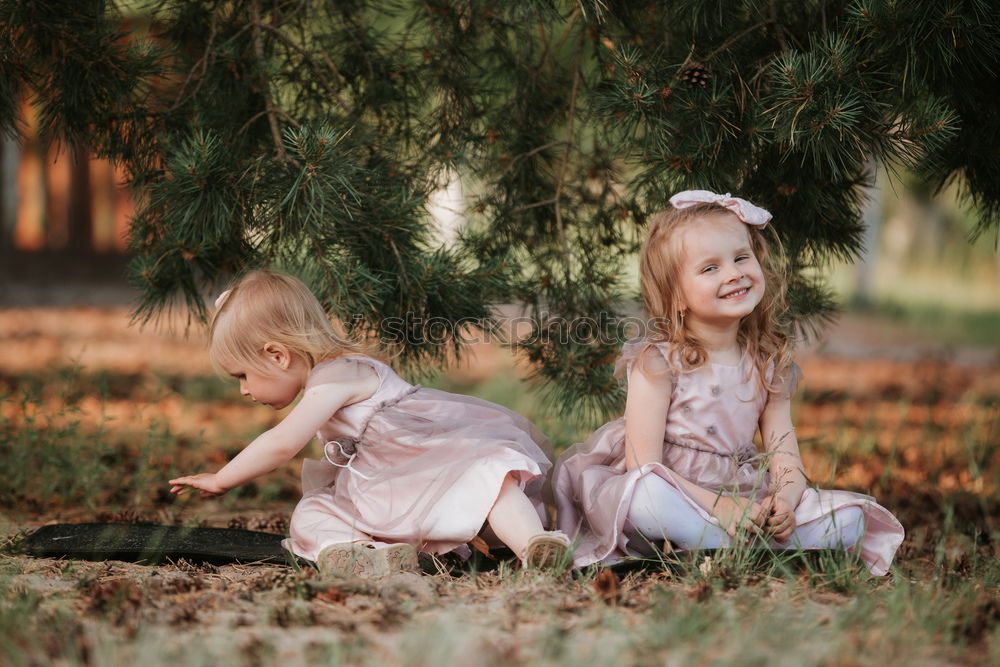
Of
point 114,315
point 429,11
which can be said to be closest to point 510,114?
point 429,11

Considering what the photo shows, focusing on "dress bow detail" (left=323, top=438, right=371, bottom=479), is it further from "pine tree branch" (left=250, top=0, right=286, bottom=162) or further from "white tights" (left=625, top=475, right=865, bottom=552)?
"pine tree branch" (left=250, top=0, right=286, bottom=162)

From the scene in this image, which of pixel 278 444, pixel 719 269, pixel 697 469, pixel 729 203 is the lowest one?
pixel 697 469

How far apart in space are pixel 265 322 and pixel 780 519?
1.63 metres

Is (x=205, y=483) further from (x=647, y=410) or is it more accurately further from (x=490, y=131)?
(x=490, y=131)

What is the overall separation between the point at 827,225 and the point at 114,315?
A: 8502mm

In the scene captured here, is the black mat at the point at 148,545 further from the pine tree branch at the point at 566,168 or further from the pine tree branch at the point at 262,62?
the pine tree branch at the point at 566,168

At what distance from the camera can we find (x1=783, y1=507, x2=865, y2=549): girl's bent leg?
2.91 meters

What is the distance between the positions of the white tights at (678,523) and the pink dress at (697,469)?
21 mm

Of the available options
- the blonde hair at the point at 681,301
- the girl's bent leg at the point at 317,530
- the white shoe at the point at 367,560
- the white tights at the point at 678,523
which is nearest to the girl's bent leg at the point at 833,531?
the white tights at the point at 678,523

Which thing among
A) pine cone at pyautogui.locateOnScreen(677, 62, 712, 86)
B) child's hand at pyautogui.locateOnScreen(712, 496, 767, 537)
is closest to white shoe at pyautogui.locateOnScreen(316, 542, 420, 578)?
child's hand at pyautogui.locateOnScreen(712, 496, 767, 537)

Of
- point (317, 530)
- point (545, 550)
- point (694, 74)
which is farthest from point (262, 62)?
point (545, 550)

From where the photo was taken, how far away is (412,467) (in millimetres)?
2986

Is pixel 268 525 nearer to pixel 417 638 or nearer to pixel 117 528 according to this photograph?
pixel 117 528

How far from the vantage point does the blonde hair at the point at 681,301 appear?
2996mm
